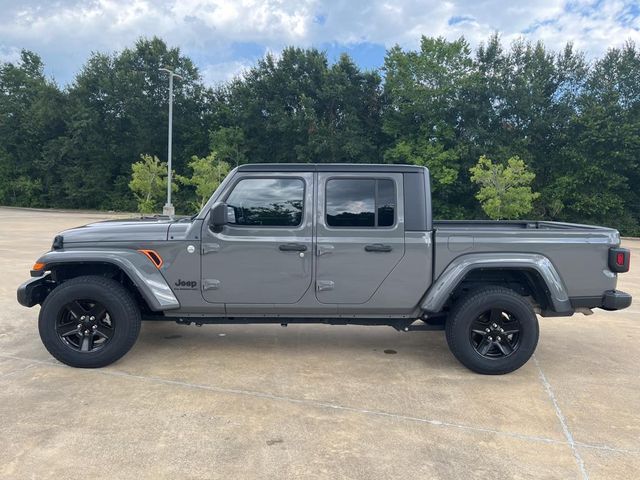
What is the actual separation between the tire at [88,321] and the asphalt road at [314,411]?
162 mm

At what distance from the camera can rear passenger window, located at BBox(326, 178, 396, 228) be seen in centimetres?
434

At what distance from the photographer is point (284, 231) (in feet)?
14.1

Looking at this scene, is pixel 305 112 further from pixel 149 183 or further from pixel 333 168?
pixel 333 168

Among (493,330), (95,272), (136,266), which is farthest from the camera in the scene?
(95,272)

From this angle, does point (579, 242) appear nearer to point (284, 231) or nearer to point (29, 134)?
point (284, 231)

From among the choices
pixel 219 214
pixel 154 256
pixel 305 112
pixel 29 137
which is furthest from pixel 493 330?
pixel 29 137

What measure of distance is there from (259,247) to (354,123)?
31.3 m

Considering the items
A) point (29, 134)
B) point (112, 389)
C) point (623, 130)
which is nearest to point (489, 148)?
point (623, 130)

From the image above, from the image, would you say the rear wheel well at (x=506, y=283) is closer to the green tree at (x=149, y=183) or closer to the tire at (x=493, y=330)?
the tire at (x=493, y=330)

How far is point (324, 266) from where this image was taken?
4293mm

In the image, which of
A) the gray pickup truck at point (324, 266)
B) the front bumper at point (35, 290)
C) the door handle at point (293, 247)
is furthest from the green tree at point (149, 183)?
the door handle at point (293, 247)

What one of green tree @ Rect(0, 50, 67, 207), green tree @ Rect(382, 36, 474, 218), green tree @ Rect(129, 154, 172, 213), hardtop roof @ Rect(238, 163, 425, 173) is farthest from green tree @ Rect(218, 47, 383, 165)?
hardtop roof @ Rect(238, 163, 425, 173)

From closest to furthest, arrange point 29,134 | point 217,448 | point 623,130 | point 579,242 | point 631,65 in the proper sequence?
1. point 217,448
2. point 579,242
3. point 623,130
4. point 631,65
5. point 29,134

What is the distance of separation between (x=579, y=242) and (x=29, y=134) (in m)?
50.0
